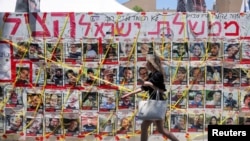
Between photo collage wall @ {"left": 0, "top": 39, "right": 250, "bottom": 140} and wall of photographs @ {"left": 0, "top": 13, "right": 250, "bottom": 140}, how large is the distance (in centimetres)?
1

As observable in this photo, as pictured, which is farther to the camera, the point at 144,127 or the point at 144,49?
the point at 144,49

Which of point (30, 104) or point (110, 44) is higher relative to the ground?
point (110, 44)

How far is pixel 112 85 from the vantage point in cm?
618

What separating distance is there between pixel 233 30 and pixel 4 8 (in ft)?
19.2

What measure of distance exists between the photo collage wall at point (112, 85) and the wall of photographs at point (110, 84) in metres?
0.01

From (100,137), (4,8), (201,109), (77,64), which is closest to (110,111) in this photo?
(100,137)

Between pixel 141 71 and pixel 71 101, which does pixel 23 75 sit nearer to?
pixel 71 101

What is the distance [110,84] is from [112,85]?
31 mm

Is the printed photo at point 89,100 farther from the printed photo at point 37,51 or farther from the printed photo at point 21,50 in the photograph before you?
the printed photo at point 21,50

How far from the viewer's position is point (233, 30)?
6074mm

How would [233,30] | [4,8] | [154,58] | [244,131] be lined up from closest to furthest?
[244,131] → [154,58] → [233,30] → [4,8]

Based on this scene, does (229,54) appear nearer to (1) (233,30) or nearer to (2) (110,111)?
(1) (233,30)

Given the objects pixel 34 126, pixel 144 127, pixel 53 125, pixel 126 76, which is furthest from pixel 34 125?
pixel 144 127

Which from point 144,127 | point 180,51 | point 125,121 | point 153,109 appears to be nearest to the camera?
point 153,109
